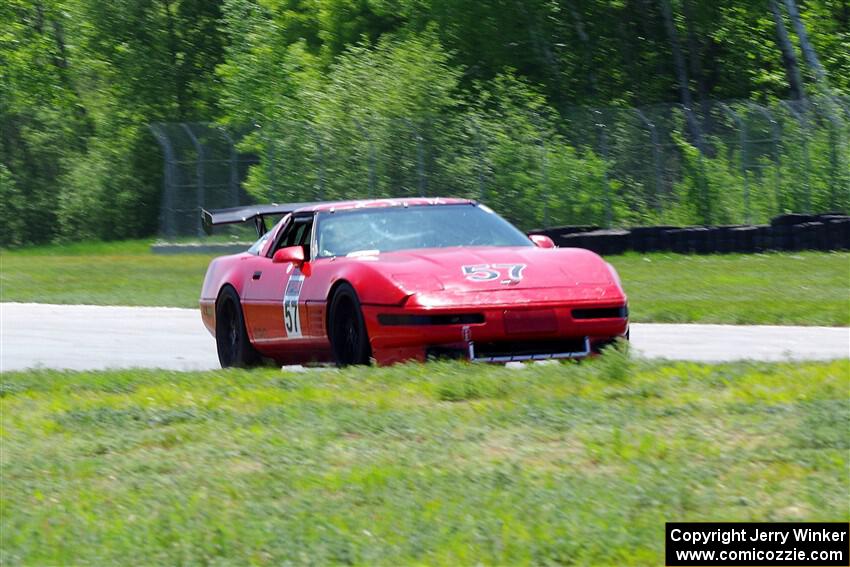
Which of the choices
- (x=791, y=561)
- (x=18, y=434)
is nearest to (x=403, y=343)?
(x=18, y=434)

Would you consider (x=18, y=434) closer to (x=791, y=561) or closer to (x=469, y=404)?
(x=469, y=404)

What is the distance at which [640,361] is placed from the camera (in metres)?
8.70

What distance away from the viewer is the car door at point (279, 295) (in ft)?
35.5

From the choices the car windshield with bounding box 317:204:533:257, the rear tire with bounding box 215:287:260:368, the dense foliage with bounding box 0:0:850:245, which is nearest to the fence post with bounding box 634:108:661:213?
the dense foliage with bounding box 0:0:850:245

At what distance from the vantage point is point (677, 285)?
760 inches

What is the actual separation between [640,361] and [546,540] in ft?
11.9

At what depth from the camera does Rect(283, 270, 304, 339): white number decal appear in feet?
35.3

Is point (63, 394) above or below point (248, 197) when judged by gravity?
above

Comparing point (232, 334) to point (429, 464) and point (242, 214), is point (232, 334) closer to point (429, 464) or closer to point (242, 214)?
point (242, 214)

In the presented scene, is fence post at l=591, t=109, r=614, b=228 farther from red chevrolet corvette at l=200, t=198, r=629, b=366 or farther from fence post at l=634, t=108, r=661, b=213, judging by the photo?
red chevrolet corvette at l=200, t=198, r=629, b=366

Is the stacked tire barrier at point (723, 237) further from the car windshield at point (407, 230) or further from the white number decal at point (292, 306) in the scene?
the white number decal at point (292, 306)

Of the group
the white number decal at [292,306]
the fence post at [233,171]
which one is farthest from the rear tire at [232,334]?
the fence post at [233,171]

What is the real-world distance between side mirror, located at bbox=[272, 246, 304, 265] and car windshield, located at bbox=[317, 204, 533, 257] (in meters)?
0.16

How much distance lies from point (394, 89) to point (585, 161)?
21.6ft
